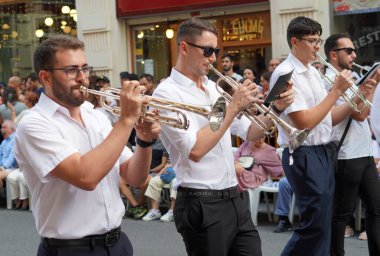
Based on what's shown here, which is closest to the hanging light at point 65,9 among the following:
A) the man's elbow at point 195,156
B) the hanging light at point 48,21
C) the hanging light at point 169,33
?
the hanging light at point 48,21

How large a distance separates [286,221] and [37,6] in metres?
11.1

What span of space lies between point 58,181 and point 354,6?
376 inches

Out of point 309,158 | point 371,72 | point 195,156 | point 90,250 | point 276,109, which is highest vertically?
point 371,72

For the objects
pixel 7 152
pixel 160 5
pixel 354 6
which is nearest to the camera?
pixel 7 152

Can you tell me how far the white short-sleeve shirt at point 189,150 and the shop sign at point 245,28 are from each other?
9.01 m

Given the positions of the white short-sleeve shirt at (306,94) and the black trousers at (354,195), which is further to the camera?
the black trousers at (354,195)

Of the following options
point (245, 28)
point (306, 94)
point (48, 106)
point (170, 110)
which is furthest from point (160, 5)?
point (48, 106)

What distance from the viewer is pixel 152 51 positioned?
15.4m

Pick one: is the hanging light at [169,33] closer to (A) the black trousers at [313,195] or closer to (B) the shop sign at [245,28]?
(B) the shop sign at [245,28]

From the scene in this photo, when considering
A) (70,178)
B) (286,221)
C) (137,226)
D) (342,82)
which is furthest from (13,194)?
(70,178)

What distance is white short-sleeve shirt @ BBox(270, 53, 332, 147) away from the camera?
5.14 metres

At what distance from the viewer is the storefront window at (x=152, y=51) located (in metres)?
15.2

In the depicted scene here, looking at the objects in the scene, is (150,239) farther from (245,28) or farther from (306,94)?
(245,28)

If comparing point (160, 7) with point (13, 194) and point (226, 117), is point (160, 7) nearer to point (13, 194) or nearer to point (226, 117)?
point (13, 194)
